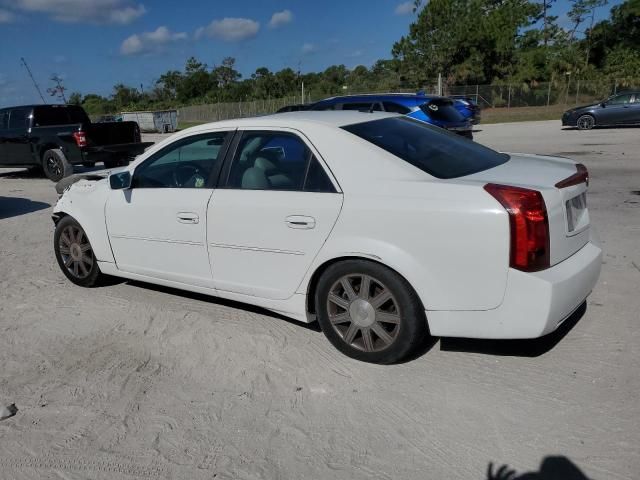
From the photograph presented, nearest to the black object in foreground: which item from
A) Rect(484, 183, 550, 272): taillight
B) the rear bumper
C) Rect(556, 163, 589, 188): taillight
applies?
the rear bumper

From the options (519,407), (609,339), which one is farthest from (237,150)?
(609,339)

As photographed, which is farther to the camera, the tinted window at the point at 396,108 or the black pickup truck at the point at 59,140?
the tinted window at the point at 396,108

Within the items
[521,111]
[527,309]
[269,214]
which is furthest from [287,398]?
[521,111]

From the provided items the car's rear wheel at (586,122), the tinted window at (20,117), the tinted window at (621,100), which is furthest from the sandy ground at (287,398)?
the tinted window at (621,100)

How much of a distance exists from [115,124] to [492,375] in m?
12.4

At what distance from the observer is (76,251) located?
17.8 feet

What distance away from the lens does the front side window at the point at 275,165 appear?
12.6ft

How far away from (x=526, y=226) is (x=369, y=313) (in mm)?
1094

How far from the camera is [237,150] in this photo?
168 inches

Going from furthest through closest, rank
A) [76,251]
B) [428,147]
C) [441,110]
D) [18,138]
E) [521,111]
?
[521,111], [441,110], [18,138], [76,251], [428,147]

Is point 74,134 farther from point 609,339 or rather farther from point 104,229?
point 609,339

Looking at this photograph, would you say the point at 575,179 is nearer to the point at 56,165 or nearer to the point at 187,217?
the point at 187,217

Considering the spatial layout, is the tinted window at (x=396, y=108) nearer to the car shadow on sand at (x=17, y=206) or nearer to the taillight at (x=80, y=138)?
the taillight at (x=80, y=138)

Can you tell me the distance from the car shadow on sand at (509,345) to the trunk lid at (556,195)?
2.34 feet
